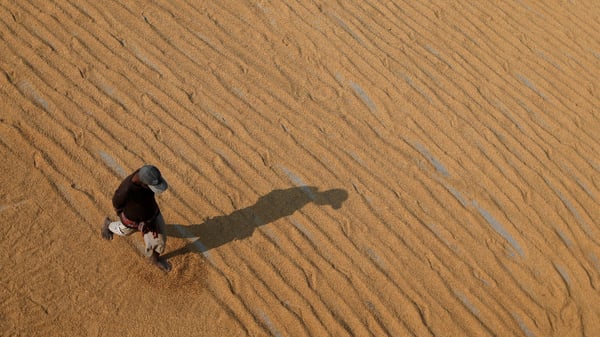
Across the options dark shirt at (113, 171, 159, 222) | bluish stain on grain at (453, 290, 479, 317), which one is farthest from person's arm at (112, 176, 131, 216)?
bluish stain on grain at (453, 290, 479, 317)

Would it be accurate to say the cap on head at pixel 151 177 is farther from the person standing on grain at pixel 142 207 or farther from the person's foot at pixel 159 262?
the person's foot at pixel 159 262

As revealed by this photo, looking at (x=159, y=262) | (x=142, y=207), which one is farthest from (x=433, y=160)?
(x=142, y=207)

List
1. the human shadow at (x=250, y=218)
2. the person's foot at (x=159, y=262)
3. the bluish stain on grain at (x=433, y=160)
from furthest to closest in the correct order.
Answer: the bluish stain on grain at (x=433, y=160) < the human shadow at (x=250, y=218) < the person's foot at (x=159, y=262)

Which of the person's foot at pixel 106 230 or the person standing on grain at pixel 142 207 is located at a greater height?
the person standing on grain at pixel 142 207

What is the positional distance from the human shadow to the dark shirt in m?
0.82

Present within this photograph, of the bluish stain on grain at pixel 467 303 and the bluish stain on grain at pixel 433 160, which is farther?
the bluish stain on grain at pixel 433 160

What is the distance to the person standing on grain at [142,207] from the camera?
3.72 metres

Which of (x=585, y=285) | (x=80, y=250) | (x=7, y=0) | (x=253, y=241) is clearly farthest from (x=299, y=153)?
(x=7, y=0)

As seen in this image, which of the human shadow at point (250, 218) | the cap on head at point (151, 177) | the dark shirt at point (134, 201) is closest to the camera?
the cap on head at point (151, 177)

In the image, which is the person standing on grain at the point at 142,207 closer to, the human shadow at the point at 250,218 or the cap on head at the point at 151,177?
the cap on head at the point at 151,177

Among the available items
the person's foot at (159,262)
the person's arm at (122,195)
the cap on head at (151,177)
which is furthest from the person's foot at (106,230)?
the cap on head at (151,177)

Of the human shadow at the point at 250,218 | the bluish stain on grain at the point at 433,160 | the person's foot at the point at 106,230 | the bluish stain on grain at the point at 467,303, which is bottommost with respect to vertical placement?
the person's foot at the point at 106,230

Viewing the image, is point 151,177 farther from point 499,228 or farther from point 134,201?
Answer: point 499,228

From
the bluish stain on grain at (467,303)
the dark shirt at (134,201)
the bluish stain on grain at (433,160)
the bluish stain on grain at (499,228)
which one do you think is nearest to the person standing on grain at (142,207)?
the dark shirt at (134,201)
